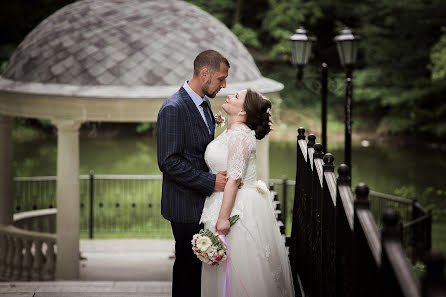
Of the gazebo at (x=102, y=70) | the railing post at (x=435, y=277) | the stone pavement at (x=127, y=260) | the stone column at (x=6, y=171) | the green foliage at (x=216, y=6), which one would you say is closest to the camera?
the railing post at (x=435, y=277)

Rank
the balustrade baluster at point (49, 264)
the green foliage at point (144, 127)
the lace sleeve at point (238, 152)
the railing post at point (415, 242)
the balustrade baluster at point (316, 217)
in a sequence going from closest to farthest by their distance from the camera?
the balustrade baluster at point (316, 217) < the lace sleeve at point (238, 152) < the balustrade baluster at point (49, 264) < the railing post at point (415, 242) < the green foliage at point (144, 127)

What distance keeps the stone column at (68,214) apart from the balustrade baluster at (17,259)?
2.88ft

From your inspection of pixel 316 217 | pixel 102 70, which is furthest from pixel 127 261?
pixel 316 217

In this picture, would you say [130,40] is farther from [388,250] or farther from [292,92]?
[292,92]

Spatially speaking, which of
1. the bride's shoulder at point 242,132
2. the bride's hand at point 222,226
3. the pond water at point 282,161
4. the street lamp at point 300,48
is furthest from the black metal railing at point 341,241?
the pond water at point 282,161

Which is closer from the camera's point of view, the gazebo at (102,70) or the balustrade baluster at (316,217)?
the balustrade baluster at (316,217)

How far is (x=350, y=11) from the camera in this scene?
37.5 m

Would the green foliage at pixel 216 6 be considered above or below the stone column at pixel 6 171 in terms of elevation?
above

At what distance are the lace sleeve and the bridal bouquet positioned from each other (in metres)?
0.41

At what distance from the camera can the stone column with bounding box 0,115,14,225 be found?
468 inches

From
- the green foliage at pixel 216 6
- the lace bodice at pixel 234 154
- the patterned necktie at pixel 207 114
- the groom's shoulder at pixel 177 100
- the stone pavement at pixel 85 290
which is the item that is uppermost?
the green foliage at pixel 216 6

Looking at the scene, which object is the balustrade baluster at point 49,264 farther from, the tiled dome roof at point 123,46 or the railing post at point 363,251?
the railing post at point 363,251

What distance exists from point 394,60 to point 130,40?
26.2 m

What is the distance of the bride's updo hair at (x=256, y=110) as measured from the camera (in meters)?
5.13
